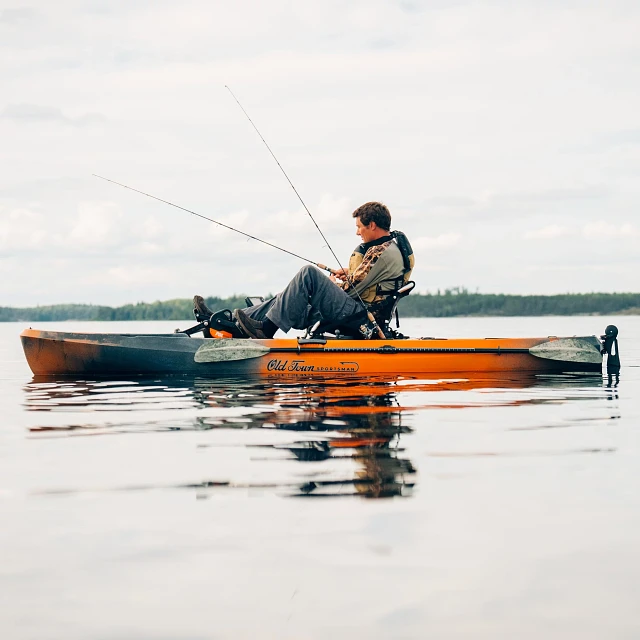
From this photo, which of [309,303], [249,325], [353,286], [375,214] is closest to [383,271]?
[353,286]

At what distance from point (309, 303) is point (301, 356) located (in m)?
0.67

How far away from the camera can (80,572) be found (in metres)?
3.33

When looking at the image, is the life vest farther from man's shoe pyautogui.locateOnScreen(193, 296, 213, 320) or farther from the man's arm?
man's shoe pyautogui.locateOnScreen(193, 296, 213, 320)

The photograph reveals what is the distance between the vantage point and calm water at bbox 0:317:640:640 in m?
2.91

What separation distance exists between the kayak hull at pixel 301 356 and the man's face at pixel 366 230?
1.24 meters

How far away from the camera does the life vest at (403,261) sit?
1111 cm

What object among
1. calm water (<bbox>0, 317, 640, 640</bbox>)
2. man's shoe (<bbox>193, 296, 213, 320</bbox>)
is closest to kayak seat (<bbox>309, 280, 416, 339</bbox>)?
man's shoe (<bbox>193, 296, 213, 320</bbox>)

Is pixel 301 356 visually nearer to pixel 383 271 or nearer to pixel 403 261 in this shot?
pixel 383 271

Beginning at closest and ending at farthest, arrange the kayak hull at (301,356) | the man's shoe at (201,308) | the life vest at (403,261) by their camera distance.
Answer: the life vest at (403,261) < the kayak hull at (301,356) < the man's shoe at (201,308)

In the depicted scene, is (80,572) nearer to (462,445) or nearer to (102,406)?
(462,445)

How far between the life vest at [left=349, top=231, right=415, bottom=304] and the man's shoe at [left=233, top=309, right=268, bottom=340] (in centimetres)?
133

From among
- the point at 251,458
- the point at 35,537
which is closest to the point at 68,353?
the point at 251,458

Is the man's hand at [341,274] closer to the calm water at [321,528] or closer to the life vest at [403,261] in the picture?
the life vest at [403,261]

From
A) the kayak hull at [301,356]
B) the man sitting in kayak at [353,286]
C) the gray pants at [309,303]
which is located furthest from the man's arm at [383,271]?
the kayak hull at [301,356]
